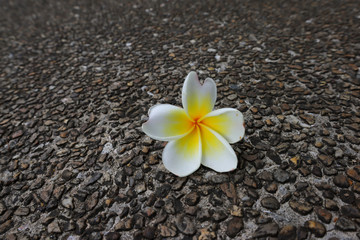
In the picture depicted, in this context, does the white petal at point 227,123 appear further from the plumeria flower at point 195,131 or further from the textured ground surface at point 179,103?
the textured ground surface at point 179,103

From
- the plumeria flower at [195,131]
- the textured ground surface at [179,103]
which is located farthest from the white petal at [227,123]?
the textured ground surface at [179,103]

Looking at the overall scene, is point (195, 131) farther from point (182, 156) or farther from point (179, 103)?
point (179, 103)

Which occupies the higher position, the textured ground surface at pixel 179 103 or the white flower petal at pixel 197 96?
the white flower petal at pixel 197 96

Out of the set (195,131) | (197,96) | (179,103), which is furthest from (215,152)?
(179,103)

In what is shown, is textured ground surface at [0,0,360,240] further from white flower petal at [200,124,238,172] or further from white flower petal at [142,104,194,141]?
white flower petal at [142,104,194,141]

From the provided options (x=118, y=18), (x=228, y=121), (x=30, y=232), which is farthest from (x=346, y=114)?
(x=118, y=18)
